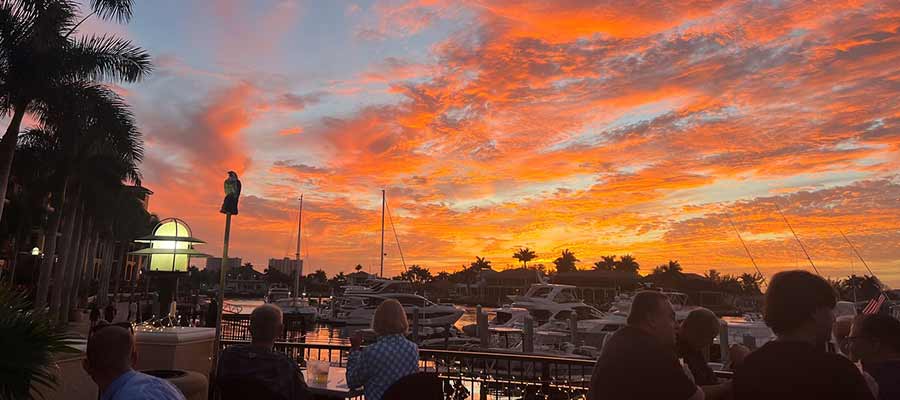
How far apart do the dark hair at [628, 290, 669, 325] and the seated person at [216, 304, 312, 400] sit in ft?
7.83

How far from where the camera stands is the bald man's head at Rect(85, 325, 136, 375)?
8.52ft

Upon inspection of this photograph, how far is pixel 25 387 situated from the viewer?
3.66 meters

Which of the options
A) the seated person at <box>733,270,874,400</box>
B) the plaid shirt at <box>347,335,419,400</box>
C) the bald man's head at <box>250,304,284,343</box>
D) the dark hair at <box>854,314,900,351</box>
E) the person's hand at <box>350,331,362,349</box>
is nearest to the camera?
the seated person at <box>733,270,874,400</box>

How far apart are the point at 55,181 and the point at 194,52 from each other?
2123 cm

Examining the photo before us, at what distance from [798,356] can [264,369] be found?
327 centimetres

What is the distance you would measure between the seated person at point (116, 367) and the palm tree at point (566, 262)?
12822 centimetres

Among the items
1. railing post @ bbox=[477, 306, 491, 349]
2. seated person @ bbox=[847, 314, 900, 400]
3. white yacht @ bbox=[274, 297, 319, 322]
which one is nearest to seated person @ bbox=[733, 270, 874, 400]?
seated person @ bbox=[847, 314, 900, 400]

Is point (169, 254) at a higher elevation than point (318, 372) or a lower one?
higher

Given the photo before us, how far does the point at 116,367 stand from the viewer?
2.59 m

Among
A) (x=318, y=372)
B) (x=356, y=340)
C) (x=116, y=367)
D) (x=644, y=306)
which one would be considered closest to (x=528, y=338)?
(x=318, y=372)

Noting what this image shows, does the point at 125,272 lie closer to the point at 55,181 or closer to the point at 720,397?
the point at 55,181

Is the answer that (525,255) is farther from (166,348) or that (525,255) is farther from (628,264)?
(166,348)

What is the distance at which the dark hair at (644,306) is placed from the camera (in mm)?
3180

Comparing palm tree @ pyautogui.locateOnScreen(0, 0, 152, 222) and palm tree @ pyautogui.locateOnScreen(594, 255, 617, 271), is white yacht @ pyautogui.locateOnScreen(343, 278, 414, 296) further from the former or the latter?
palm tree @ pyautogui.locateOnScreen(594, 255, 617, 271)
